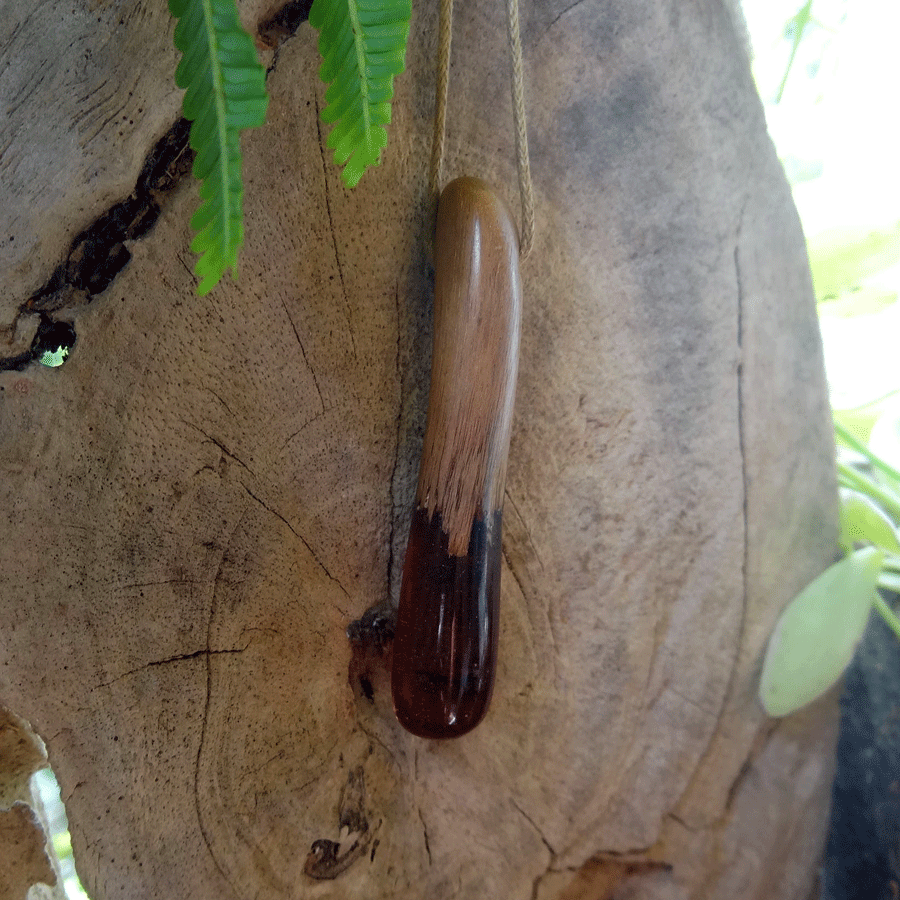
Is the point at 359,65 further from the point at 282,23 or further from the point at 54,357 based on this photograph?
the point at 54,357

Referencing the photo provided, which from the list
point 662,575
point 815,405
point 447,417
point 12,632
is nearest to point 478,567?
point 447,417

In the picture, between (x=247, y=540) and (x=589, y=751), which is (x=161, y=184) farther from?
(x=589, y=751)

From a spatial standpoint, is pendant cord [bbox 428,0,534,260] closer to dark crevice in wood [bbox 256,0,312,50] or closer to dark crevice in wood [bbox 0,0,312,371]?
dark crevice in wood [bbox 256,0,312,50]

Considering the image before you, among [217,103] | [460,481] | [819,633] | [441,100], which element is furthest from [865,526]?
[217,103]

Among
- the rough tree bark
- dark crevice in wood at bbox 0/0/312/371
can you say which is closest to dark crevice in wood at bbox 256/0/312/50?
the rough tree bark

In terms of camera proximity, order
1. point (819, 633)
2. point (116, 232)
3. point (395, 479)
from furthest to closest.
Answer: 1. point (819, 633)
2. point (395, 479)
3. point (116, 232)

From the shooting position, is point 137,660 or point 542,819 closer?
point 137,660

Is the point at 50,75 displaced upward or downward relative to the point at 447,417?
upward

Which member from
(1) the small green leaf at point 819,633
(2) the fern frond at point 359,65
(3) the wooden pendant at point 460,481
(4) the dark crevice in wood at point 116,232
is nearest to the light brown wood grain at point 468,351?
(3) the wooden pendant at point 460,481
